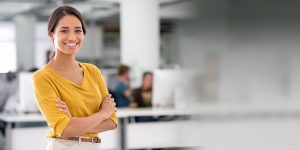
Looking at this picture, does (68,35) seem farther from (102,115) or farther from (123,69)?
(123,69)

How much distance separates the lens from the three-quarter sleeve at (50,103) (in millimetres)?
859

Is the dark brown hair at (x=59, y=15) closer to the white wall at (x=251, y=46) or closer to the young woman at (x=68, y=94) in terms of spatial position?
the young woman at (x=68, y=94)

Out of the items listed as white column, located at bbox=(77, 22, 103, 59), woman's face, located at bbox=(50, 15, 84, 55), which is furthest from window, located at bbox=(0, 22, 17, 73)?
woman's face, located at bbox=(50, 15, 84, 55)

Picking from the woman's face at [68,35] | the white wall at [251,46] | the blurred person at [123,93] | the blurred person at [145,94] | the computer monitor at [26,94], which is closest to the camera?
the white wall at [251,46]

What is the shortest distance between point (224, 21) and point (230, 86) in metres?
0.06

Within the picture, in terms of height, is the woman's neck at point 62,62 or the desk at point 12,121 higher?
the woman's neck at point 62,62

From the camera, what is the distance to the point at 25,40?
8.44 meters

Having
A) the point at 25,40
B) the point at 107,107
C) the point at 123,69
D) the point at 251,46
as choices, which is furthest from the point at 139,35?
the point at 251,46

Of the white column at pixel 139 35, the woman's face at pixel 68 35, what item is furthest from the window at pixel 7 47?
the woman's face at pixel 68 35

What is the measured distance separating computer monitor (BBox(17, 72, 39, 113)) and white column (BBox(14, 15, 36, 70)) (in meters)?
4.16

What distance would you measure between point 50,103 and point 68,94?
0.04 metres

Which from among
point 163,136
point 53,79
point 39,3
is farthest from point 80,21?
point 39,3

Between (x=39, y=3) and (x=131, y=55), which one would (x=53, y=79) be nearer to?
(x=131, y=55)

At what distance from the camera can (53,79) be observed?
0.87m
